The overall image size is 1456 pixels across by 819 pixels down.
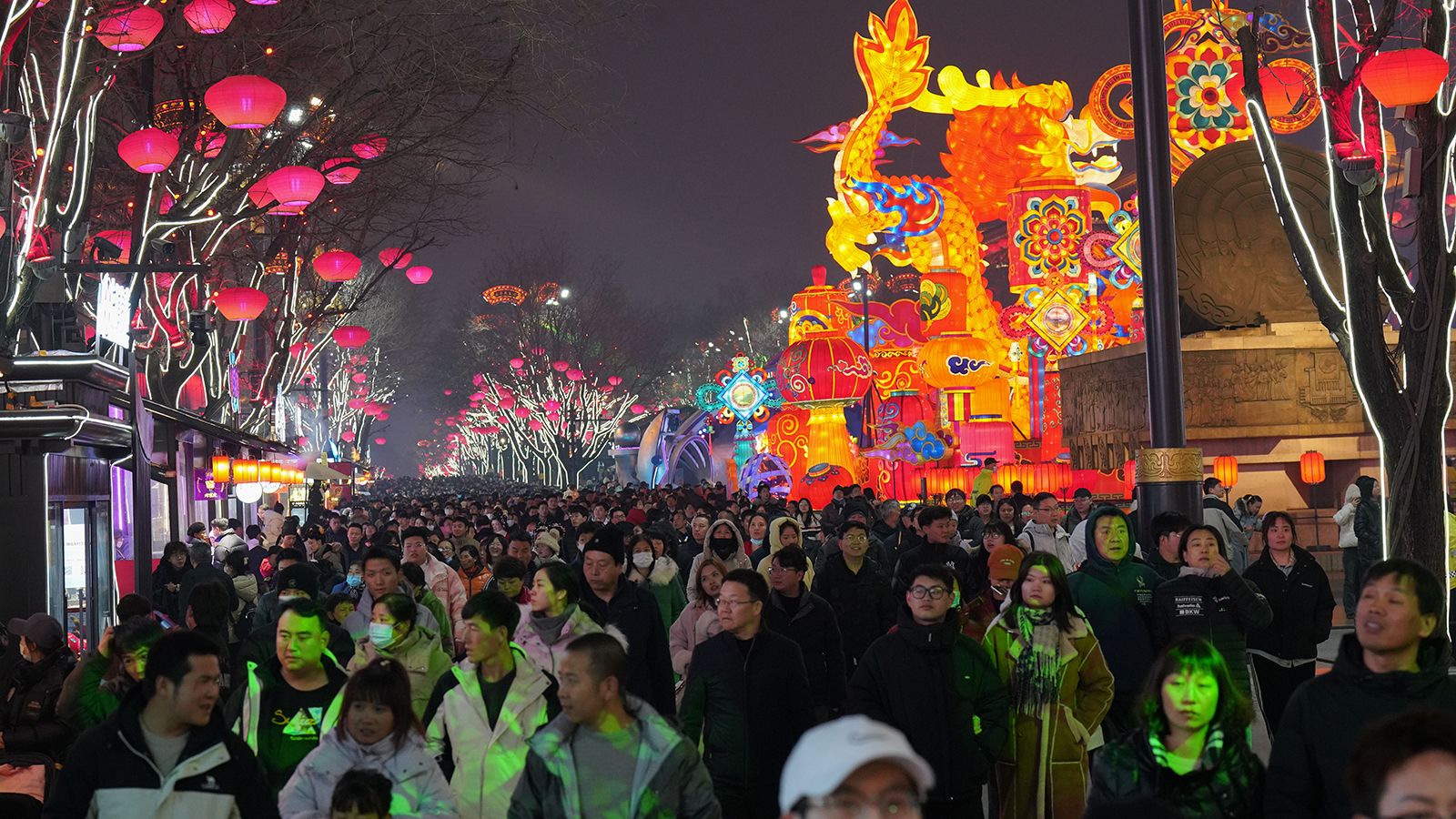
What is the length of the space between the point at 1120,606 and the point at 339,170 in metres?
14.5

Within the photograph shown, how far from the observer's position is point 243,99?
45.6ft

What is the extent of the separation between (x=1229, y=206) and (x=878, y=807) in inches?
862

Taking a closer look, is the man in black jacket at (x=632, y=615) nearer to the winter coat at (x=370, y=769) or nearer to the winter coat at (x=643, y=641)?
the winter coat at (x=643, y=641)

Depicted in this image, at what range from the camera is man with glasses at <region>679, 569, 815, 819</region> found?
668 cm

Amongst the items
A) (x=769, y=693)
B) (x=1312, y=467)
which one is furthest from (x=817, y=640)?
(x=1312, y=467)

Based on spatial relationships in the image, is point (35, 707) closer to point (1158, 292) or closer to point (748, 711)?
point (748, 711)

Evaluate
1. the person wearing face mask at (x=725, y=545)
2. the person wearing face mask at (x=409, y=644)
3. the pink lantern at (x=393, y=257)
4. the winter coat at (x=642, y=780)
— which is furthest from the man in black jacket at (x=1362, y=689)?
the pink lantern at (x=393, y=257)

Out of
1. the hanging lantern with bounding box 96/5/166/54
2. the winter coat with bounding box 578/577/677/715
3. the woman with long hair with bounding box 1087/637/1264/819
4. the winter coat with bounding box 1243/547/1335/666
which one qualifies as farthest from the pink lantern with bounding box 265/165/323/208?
the woman with long hair with bounding box 1087/637/1264/819

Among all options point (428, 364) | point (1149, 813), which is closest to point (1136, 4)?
point (1149, 813)

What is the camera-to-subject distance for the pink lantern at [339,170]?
19297 millimetres

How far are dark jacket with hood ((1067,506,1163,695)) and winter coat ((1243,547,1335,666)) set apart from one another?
4.62 ft

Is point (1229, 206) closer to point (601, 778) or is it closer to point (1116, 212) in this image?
point (1116, 212)

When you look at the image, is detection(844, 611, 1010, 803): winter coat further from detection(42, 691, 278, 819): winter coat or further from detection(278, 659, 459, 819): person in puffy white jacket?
detection(42, 691, 278, 819): winter coat

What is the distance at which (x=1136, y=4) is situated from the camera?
37.1 feet
